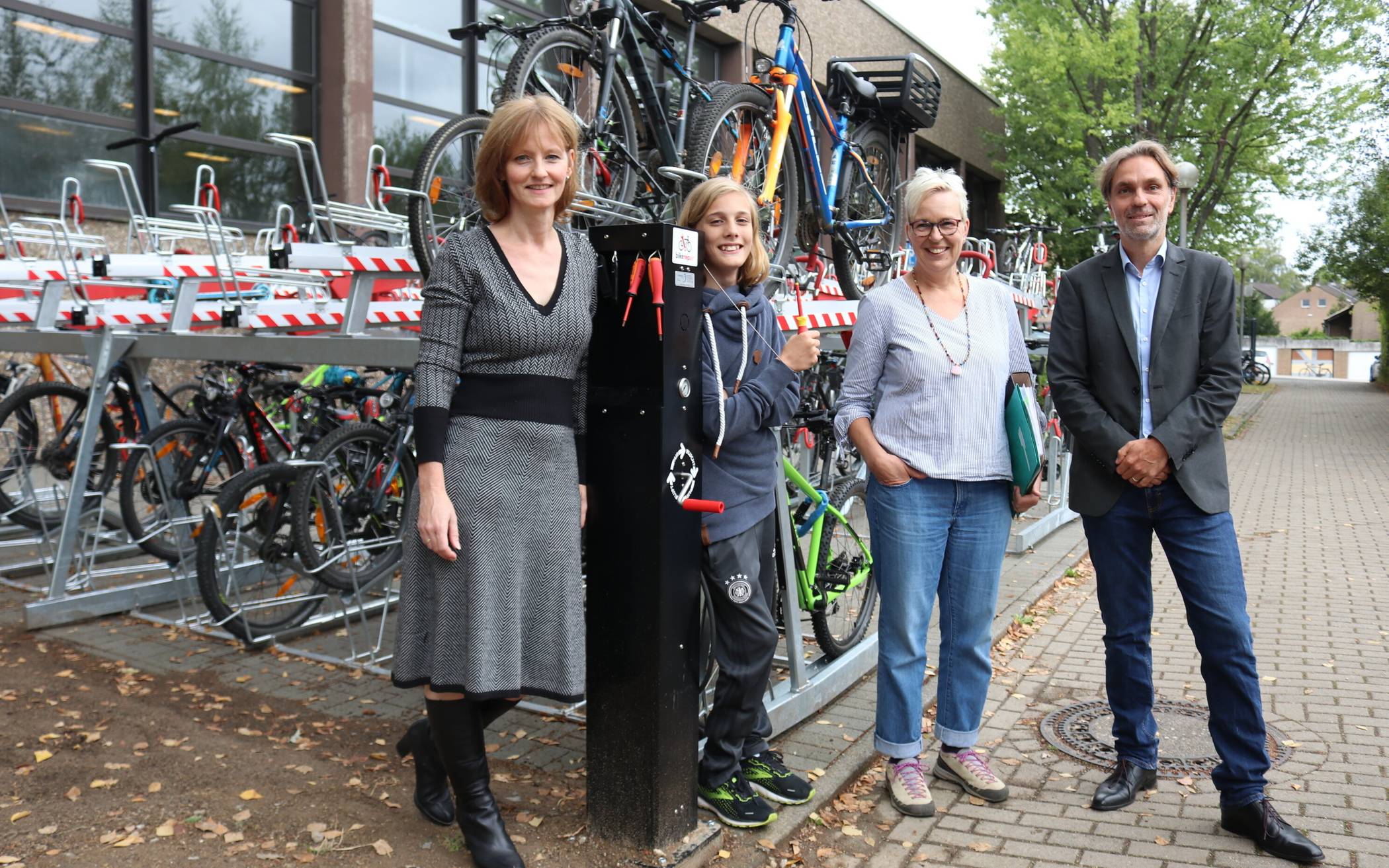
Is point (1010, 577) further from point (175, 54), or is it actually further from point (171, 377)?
point (175, 54)

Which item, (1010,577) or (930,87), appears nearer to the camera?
(1010,577)

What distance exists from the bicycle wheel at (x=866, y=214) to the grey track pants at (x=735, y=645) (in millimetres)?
4402

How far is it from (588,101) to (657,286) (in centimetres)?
304

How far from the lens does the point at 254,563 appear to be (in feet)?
19.5

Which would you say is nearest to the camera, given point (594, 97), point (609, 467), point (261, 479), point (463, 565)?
point (463, 565)

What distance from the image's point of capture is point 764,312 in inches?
143

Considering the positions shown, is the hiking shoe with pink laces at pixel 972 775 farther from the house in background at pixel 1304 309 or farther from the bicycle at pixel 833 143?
the house in background at pixel 1304 309

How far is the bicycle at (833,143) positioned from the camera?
645 centimetres

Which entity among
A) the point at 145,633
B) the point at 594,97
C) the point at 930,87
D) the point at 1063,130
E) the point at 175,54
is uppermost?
the point at 1063,130

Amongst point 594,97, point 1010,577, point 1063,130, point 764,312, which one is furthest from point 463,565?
point 1063,130

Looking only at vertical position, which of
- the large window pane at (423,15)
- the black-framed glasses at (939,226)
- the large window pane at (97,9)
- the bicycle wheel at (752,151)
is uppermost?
the large window pane at (423,15)

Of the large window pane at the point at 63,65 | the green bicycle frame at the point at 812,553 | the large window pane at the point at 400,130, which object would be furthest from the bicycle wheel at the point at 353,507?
the large window pane at the point at 400,130

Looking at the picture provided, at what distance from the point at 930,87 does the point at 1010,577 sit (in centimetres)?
370

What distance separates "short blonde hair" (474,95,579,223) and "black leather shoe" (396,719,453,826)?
5.18 ft
